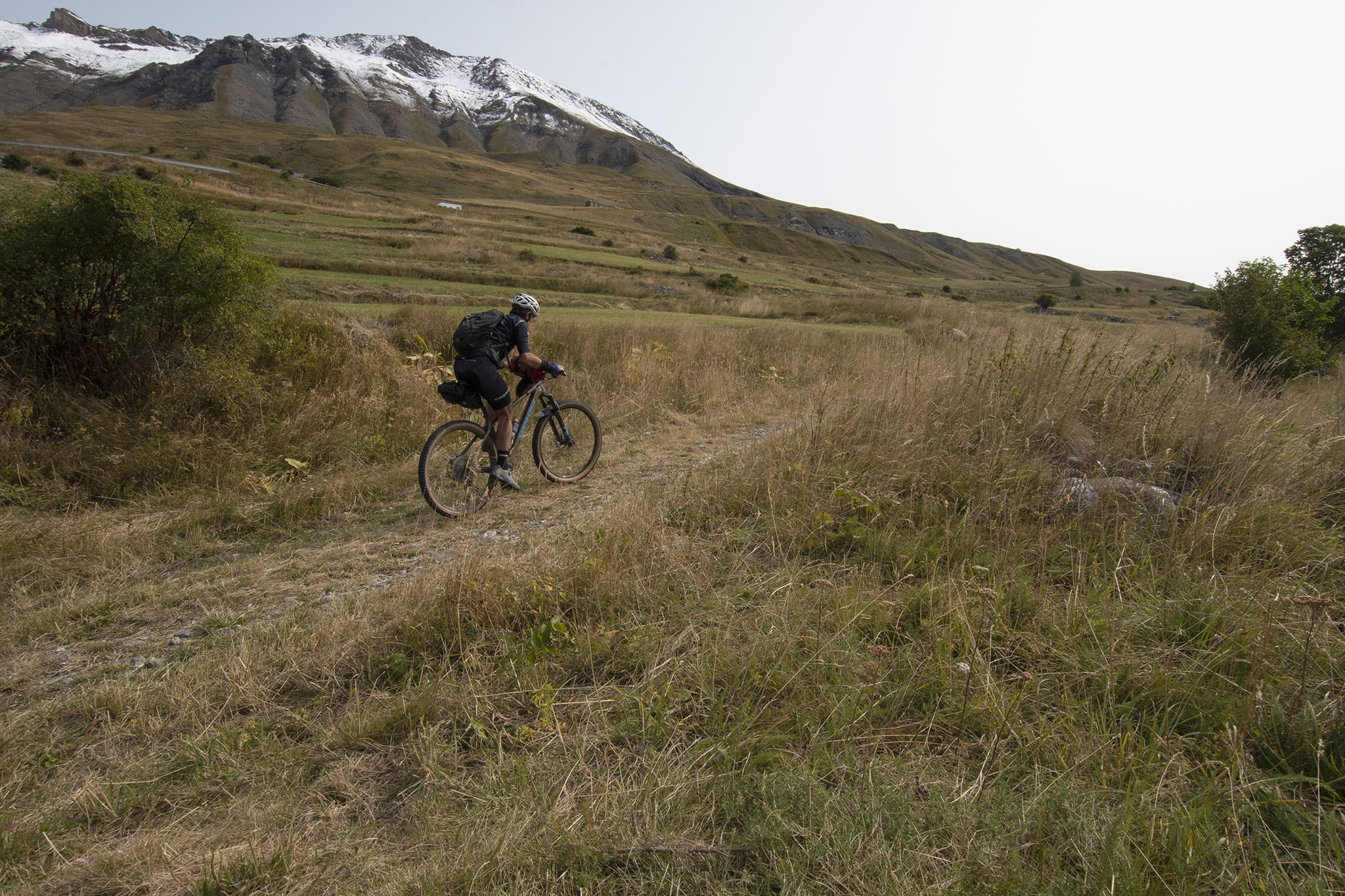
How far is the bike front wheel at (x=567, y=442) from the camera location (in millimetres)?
6934

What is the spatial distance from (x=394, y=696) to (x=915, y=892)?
2339 mm

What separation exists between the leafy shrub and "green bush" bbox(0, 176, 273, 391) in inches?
872

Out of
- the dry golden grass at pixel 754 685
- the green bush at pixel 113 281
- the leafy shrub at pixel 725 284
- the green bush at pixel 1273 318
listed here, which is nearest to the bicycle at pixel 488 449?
the dry golden grass at pixel 754 685

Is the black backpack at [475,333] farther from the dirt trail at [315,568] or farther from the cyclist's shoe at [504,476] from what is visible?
the dirt trail at [315,568]

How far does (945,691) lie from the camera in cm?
284

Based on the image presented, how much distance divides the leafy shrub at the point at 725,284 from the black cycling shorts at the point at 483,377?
22592 mm

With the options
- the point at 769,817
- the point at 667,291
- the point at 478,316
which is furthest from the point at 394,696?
the point at 667,291

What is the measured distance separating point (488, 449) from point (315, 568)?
200 cm

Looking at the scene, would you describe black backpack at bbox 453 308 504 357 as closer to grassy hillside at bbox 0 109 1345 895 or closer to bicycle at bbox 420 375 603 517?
bicycle at bbox 420 375 603 517

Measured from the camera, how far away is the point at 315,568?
483 centimetres

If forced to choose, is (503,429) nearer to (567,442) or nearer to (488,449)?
(488,449)

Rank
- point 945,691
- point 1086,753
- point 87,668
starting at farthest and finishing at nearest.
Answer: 1. point 87,668
2. point 945,691
3. point 1086,753

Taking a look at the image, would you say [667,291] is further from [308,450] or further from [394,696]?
[394,696]

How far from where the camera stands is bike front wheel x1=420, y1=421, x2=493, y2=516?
591 centimetres
